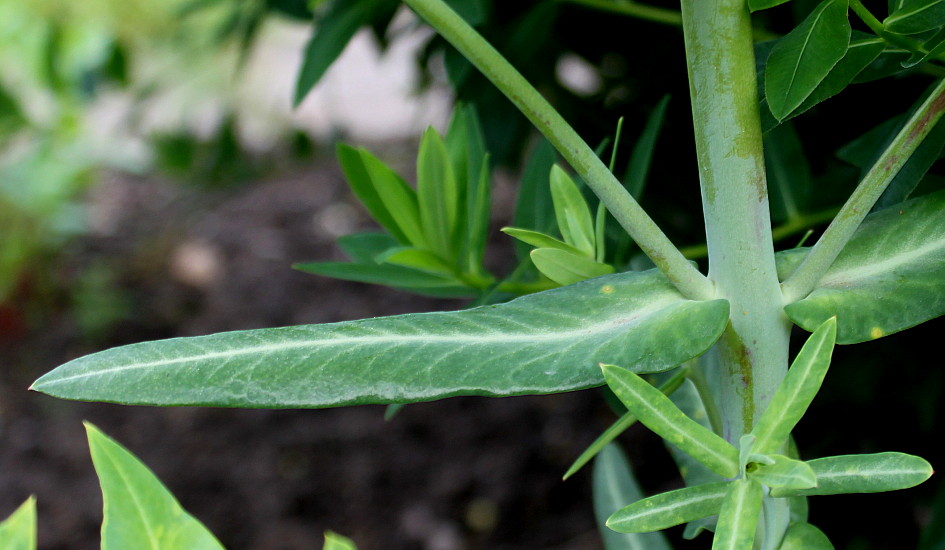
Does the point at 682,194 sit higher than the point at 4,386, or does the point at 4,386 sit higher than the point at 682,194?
the point at 682,194

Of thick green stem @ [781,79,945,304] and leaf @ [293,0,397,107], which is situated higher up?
leaf @ [293,0,397,107]

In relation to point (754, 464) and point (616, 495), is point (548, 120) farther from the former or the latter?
point (616, 495)

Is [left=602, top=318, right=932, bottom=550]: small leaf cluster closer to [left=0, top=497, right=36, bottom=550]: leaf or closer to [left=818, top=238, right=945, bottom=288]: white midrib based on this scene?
[left=818, top=238, right=945, bottom=288]: white midrib

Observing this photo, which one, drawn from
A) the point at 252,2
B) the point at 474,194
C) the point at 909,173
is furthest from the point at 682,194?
the point at 252,2

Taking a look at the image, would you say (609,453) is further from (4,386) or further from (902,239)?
(4,386)

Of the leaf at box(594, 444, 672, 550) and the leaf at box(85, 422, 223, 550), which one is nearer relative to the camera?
the leaf at box(85, 422, 223, 550)

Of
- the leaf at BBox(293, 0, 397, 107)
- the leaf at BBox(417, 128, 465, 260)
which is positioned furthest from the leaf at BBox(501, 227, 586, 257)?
the leaf at BBox(293, 0, 397, 107)

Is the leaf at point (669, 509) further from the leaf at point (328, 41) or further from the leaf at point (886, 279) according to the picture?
the leaf at point (328, 41)
